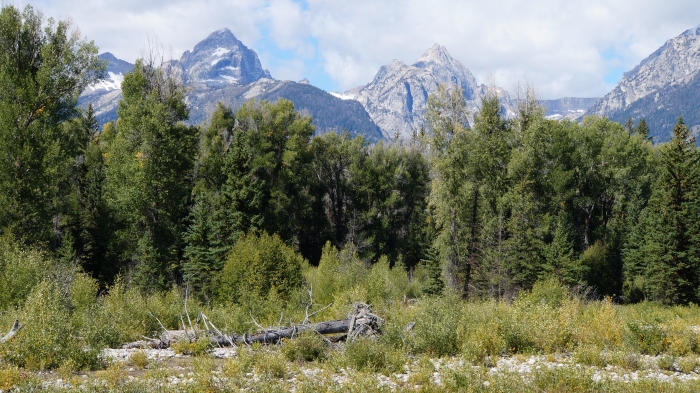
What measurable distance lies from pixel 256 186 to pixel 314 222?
16500 millimetres

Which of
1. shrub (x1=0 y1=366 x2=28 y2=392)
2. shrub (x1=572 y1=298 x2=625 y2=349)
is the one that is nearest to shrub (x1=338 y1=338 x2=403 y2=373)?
shrub (x1=572 y1=298 x2=625 y2=349)

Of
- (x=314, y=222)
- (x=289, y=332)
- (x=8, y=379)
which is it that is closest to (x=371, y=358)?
(x=289, y=332)

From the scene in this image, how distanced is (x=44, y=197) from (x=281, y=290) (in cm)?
1460

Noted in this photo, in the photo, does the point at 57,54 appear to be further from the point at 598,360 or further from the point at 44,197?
the point at 598,360

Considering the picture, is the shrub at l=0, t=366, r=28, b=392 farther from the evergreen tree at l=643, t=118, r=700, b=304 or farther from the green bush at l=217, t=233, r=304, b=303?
the evergreen tree at l=643, t=118, r=700, b=304

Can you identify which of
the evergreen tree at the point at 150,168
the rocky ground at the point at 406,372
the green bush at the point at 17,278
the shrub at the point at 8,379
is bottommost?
the rocky ground at the point at 406,372

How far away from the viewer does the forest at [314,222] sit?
1598cm

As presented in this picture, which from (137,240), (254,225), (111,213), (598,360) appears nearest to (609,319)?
(598,360)

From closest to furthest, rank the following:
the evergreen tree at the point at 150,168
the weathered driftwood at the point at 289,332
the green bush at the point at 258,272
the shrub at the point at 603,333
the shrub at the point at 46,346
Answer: the shrub at the point at 46,346, the shrub at the point at 603,333, the weathered driftwood at the point at 289,332, the green bush at the point at 258,272, the evergreen tree at the point at 150,168

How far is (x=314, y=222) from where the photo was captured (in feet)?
178

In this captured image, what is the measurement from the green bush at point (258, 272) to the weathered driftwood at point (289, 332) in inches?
420

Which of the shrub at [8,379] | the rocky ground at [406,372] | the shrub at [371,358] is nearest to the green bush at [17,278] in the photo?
the rocky ground at [406,372]

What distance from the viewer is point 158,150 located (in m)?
31.4

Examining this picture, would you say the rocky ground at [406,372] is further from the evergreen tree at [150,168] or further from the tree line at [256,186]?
the evergreen tree at [150,168]
